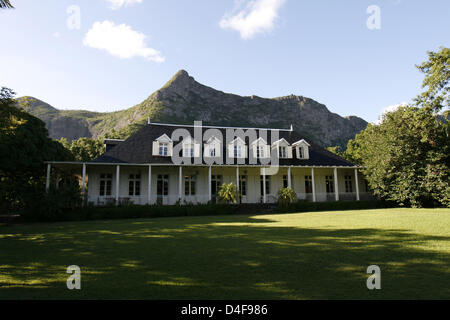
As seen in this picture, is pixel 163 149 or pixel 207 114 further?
pixel 207 114

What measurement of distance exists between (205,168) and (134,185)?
6.24 metres

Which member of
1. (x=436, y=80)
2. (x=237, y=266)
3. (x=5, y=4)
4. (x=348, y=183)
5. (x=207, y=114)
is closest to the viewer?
(x=237, y=266)

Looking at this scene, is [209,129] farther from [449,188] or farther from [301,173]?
[449,188]

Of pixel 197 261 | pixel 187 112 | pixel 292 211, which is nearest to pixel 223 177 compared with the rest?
pixel 292 211

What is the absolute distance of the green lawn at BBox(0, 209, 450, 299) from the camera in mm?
3891

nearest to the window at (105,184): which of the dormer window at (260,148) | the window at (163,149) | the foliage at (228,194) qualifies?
the window at (163,149)

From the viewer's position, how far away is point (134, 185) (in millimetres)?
22984

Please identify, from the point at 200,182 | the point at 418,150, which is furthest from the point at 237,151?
the point at 418,150

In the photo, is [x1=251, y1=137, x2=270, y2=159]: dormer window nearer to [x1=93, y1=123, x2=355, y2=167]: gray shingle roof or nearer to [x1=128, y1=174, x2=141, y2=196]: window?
[x1=93, y1=123, x2=355, y2=167]: gray shingle roof

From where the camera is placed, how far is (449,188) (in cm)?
1948

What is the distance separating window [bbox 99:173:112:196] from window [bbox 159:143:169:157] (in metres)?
4.77

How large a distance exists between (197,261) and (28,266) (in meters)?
3.54

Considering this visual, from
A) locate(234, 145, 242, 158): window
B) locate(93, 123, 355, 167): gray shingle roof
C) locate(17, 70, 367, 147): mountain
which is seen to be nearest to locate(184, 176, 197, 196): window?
locate(93, 123, 355, 167): gray shingle roof

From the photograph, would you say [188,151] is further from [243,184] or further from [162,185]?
[243,184]
